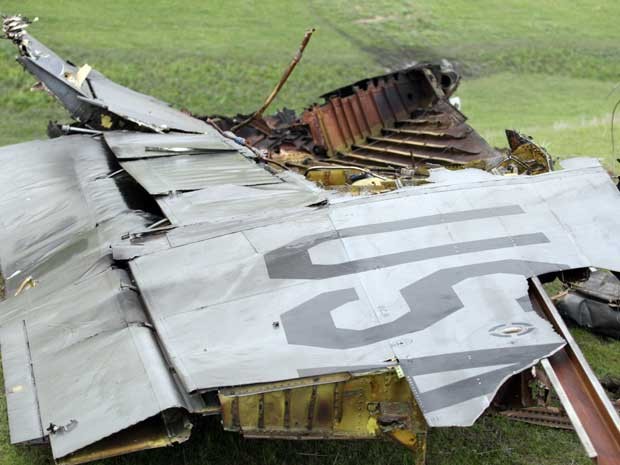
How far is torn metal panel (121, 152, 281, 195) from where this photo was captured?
30.2 ft

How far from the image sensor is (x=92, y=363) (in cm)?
652

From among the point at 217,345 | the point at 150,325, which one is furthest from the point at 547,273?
the point at 150,325

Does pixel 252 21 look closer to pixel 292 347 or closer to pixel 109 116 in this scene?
pixel 109 116

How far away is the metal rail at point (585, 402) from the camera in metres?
5.76

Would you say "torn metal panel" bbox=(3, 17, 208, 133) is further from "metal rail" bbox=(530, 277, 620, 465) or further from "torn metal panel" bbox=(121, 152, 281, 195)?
"metal rail" bbox=(530, 277, 620, 465)

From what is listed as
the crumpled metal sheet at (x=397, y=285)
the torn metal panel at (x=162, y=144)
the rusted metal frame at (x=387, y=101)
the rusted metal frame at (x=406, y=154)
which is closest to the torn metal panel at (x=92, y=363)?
the crumpled metal sheet at (x=397, y=285)

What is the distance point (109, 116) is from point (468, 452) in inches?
286

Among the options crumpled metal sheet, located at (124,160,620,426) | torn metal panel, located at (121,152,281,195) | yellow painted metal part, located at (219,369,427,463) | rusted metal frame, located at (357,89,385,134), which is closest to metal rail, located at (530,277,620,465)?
crumpled metal sheet, located at (124,160,620,426)

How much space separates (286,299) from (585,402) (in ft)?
8.17

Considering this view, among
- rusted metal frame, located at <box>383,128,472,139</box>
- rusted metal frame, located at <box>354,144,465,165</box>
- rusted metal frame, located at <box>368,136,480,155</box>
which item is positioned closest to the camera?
rusted metal frame, located at <box>354,144,465,165</box>

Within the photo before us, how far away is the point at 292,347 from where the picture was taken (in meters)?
6.38

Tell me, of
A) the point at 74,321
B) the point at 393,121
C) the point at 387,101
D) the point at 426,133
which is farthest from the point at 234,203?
the point at 387,101

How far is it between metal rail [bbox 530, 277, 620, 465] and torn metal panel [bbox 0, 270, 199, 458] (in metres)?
2.79

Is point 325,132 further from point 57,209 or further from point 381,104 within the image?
point 57,209
